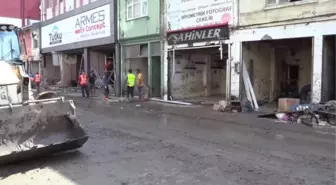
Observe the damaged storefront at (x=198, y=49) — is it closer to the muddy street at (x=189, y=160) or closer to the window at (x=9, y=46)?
the muddy street at (x=189, y=160)

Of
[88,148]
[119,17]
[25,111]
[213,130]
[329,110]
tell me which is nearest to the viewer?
[25,111]

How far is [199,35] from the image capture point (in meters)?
17.5

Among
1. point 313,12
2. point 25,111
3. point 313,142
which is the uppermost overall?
point 313,12

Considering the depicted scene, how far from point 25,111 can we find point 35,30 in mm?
31617

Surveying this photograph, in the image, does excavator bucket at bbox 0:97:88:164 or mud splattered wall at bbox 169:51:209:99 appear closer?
excavator bucket at bbox 0:97:88:164

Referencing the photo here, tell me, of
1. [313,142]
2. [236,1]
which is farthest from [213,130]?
[236,1]

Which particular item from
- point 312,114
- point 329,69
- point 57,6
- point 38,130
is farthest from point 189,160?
point 57,6

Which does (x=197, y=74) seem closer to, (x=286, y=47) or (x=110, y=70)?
(x=286, y=47)

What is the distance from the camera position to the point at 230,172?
5.93m

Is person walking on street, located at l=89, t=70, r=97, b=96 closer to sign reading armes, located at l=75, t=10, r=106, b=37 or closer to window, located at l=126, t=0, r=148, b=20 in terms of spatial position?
sign reading armes, located at l=75, t=10, r=106, b=37

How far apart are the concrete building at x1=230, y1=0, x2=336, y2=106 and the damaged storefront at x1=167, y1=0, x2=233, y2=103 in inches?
33.3

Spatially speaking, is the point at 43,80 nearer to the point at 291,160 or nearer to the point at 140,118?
the point at 140,118

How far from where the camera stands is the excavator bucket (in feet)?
20.2

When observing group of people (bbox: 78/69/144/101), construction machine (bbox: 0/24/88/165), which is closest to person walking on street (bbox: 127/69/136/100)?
group of people (bbox: 78/69/144/101)
